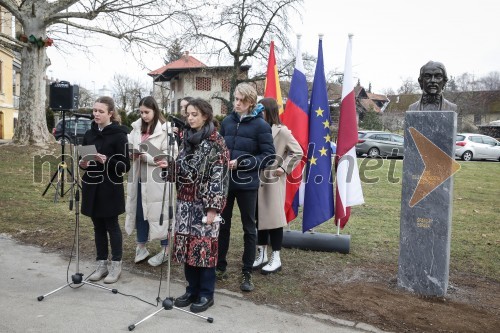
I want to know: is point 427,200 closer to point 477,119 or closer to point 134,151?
point 134,151

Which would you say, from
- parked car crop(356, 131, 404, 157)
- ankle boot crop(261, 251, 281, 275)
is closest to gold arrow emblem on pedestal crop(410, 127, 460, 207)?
ankle boot crop(261, 251, 281, 275)

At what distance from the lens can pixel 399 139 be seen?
26.1 m

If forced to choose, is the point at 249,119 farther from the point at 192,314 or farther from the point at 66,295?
the point at 66,295

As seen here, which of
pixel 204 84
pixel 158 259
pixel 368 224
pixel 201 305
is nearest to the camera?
pixel 201 305

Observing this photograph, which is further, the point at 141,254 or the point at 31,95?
the point at 31,95

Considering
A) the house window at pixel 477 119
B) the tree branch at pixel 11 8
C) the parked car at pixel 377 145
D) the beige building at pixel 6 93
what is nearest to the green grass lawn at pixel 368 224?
the tree branch at pixel 11 8

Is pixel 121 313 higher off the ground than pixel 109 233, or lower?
lower

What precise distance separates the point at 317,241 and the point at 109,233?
2.69m

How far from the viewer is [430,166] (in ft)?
14.1

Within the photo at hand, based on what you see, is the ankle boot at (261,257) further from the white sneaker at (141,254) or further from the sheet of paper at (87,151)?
the sheet of paper at (87,151)

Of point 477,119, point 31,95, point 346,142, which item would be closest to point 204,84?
point 31,95

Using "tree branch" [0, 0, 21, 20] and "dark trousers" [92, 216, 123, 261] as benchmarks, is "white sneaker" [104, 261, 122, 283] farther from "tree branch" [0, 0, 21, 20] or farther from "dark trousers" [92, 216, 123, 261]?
"tree branch" [0, 0, 21, 20]

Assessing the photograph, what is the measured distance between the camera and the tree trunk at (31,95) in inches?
658

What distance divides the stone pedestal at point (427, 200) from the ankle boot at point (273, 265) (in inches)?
52.7
